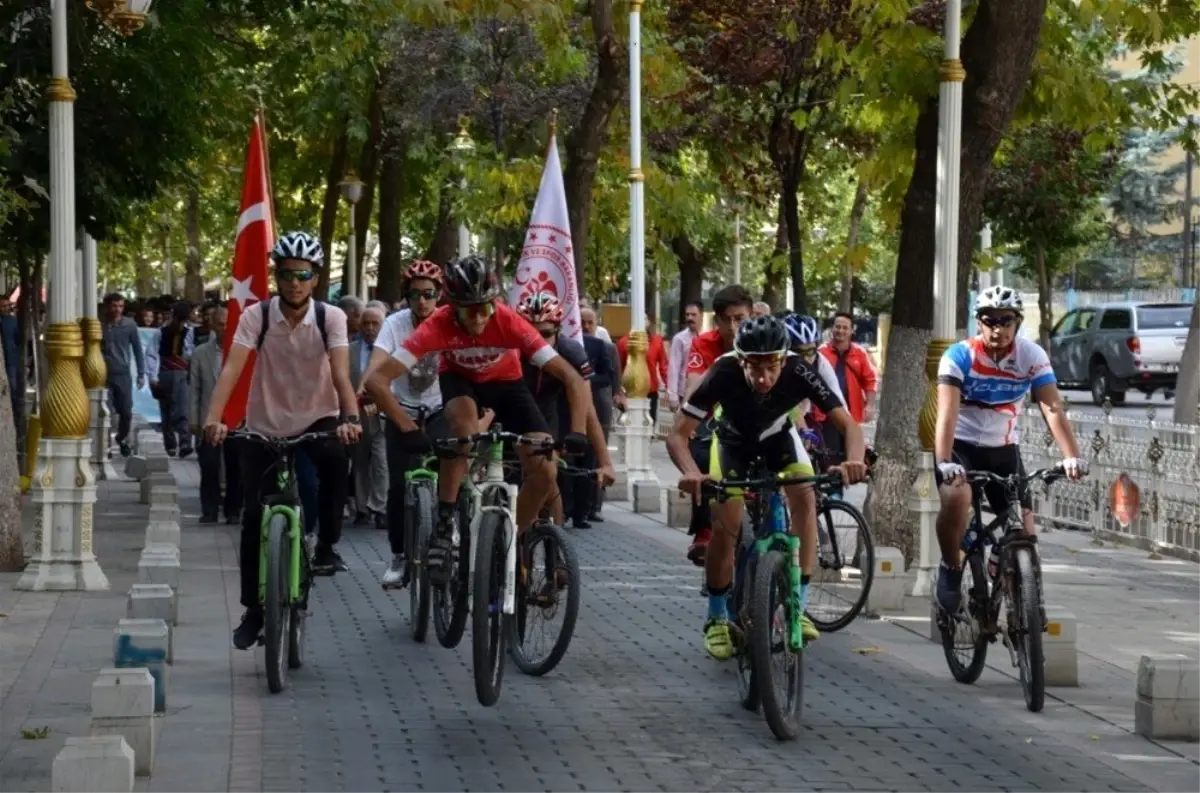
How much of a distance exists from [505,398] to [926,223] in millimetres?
5752

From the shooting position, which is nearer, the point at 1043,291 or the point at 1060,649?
the point at 1060,649

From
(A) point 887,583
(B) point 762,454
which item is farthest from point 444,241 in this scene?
(B) point 762,454

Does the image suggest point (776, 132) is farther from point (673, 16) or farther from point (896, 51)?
point (896, 51)

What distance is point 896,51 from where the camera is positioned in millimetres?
16938

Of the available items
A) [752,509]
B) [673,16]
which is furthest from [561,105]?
[752,509]

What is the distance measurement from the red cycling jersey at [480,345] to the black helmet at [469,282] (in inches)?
7.8

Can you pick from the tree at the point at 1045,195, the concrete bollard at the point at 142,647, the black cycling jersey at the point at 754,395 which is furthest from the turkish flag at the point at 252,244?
the tree at the point at 1045,195

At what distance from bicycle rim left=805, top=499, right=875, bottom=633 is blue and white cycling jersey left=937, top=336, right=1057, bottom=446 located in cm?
240

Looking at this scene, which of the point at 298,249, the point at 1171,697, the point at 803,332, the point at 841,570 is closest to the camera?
the point at 1171,697

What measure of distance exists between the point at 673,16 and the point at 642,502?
9183 mm

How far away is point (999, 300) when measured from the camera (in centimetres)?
1062

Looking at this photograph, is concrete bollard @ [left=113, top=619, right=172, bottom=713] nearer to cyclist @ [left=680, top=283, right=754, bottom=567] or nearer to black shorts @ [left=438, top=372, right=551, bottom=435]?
black shorts @ [left=438, top=372, right=551, bottom=435]

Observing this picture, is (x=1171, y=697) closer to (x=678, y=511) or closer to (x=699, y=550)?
(x=699, y=550)

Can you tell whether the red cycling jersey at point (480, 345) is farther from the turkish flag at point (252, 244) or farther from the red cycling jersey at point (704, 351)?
the turkish flag at point (252, 244)
